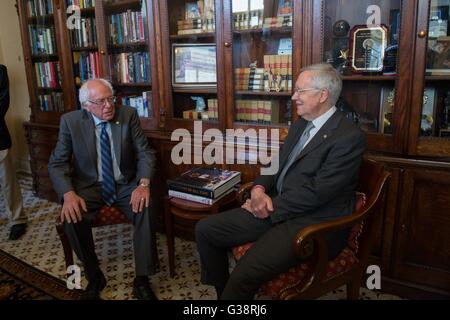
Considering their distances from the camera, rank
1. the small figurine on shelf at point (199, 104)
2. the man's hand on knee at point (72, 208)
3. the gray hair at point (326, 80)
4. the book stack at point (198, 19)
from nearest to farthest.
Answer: the gray hair at point (326, 80) < the man's hand on knee at point (72, 208) < the book stack at point (198, 19) < the small figurine on shelf at point (199, 104)

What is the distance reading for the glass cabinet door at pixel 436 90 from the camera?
164 cm

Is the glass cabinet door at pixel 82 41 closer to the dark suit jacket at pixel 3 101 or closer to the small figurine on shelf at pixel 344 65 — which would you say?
the dark suit jacket at pixel 3 101

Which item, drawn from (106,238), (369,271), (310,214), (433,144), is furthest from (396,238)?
(106,238)

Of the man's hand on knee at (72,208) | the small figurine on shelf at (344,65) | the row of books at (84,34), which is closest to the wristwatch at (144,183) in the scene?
the man's hand on knee at (72,208)

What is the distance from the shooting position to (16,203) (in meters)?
2.80

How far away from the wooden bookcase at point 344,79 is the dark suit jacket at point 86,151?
0.35 m

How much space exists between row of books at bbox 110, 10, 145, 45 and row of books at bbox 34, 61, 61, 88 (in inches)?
30.4

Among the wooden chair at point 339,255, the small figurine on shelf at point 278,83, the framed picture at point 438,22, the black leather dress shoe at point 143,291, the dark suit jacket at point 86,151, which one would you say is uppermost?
the framed picture at point 438,22

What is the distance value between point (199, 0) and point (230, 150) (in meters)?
0.96

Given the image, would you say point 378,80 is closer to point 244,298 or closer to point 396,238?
point 396,238

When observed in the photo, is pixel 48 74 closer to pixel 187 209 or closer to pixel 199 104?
pixel 199 104

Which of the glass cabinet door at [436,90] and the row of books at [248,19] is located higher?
the row of books at [248,19]

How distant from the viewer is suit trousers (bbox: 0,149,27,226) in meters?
2.69
